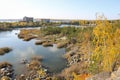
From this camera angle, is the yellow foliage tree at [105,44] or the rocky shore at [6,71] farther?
the rocky shore at [6,71]

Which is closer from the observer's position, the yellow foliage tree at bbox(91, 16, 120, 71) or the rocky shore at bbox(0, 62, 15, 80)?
the yellow foliage tree at bbox(91, 16, 120, 71)

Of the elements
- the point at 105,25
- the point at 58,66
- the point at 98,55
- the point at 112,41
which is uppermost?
the point at 105,25

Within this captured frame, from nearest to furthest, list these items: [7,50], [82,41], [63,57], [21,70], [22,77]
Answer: [22,77]
[21,70]
[63,57]
[7,50]
[82,41]

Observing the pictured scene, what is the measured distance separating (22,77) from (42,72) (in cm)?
312

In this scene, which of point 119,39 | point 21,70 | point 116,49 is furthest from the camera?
point 21,70

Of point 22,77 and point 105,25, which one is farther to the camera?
point 22,77

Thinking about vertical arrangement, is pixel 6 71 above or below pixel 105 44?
below

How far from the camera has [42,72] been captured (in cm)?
3356

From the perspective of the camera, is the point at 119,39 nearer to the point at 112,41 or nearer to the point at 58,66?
the point at 112,41

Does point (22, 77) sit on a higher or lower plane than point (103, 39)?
lower

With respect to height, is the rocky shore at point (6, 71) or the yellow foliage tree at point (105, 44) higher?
the yellow foliage tree at point (105, 44)

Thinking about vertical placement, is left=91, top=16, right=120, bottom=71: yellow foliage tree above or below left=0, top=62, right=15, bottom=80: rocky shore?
above

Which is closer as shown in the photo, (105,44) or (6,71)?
(105,44)

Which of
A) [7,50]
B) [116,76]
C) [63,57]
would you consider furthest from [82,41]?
[116,76]
